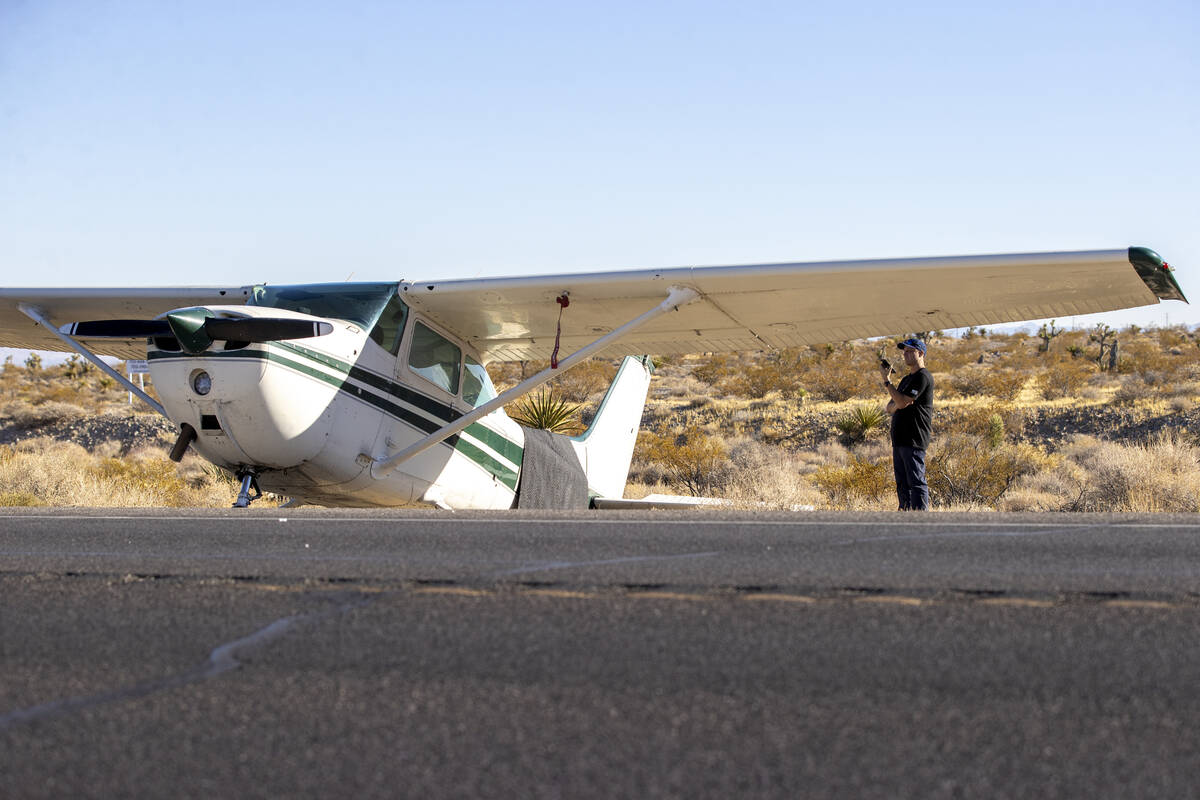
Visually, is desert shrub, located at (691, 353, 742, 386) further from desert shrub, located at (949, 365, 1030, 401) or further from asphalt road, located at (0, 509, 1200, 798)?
asphalt road, located at (0, 509, 1200, 798)

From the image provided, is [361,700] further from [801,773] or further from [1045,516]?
[1045,516]

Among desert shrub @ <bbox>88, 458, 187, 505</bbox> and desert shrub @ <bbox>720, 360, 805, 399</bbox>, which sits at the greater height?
desert shrub @ <bbox>720, 360, 805, 399</bbox>

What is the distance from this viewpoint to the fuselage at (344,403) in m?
8.54

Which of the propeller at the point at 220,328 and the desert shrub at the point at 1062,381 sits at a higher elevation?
the propeller at the point at 220,328

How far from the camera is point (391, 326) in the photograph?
10.1 metres

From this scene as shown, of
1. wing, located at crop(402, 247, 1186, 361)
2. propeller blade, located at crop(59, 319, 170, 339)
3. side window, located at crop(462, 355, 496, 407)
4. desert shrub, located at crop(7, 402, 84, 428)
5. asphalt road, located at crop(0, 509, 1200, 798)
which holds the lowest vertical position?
asphalt road, located at crop(0, 509, 1200, 798)

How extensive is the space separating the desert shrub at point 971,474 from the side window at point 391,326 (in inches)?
338

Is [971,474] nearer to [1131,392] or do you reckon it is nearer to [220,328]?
[220,328]

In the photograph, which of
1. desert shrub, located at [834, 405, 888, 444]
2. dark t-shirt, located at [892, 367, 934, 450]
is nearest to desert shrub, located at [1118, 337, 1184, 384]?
desert shrub, located at [834, 405, 888, 444]

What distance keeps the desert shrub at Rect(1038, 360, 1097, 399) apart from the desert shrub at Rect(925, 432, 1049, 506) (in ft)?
50.5

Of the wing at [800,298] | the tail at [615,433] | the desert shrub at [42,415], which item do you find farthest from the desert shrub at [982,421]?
the desert shrub at [42,415]

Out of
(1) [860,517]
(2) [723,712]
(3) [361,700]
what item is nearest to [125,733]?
(3) [361,700]

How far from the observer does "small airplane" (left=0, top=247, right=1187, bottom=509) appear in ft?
28.2

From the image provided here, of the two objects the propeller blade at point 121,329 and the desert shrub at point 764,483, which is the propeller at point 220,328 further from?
the desert shrub at point 764,483
